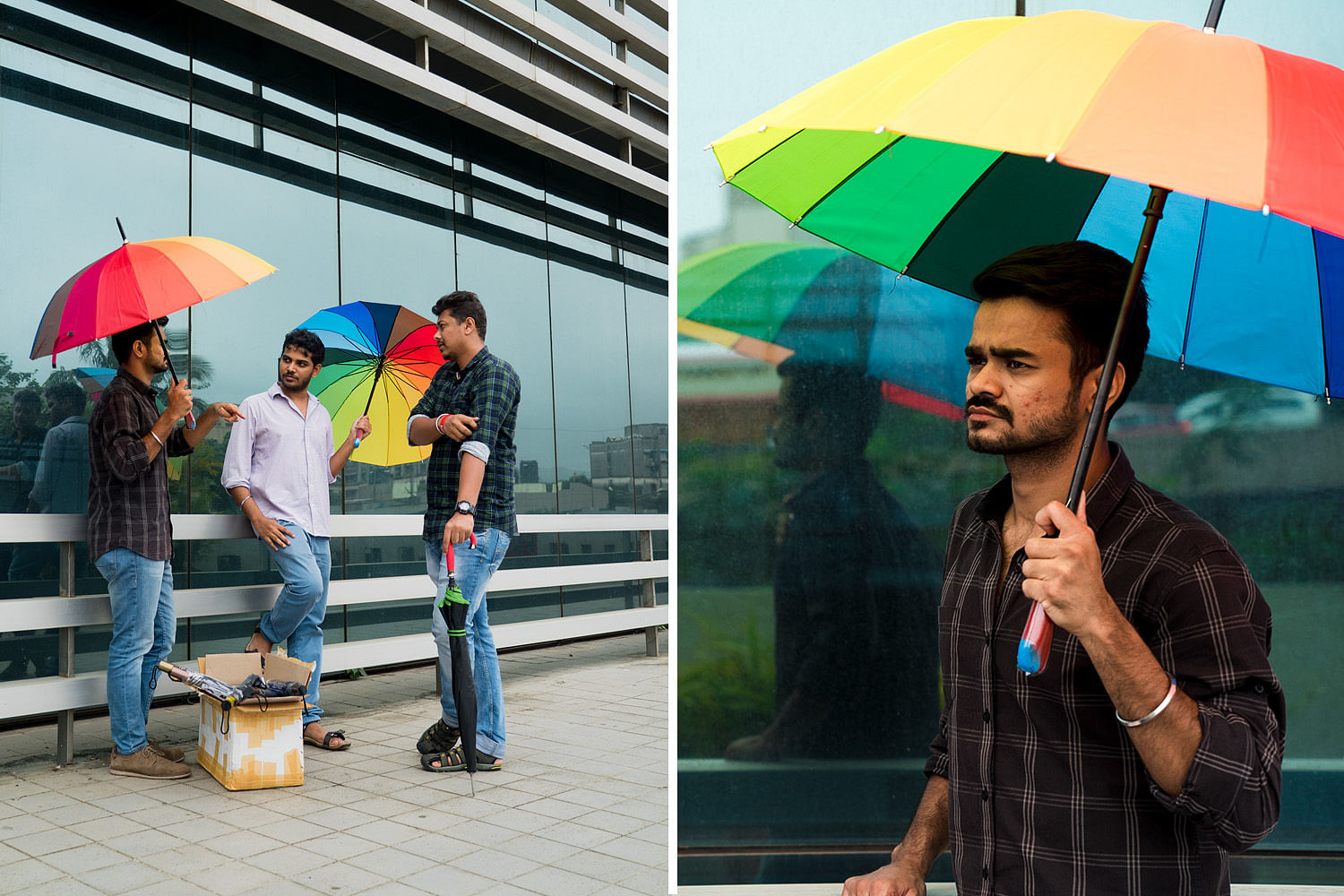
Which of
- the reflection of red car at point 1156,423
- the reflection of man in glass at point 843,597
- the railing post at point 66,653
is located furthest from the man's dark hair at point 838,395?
the railing post at point 66,653

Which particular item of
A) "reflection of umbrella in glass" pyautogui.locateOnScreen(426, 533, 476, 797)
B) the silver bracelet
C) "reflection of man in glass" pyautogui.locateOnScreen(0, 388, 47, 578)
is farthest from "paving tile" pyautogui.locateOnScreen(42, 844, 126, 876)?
the silver bracelet

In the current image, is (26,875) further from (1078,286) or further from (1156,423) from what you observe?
(1156,423)

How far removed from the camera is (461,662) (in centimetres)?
461

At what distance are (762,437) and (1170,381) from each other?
160 centimetres

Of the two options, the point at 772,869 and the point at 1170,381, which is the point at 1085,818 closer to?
the point at 772,869

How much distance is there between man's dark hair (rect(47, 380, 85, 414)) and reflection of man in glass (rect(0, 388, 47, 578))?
0.07 meters

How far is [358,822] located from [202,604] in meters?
2.09

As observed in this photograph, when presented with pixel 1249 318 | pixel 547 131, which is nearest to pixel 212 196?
pixel 547 131

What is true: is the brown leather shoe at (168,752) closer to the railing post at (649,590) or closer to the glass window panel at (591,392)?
the railing post at (649,590)

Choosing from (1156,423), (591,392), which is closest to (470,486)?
(1156,423)

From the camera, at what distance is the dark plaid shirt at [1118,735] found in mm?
1498

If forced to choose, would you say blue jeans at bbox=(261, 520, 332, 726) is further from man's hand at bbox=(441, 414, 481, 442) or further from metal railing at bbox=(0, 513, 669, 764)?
man's hand at bbox=(441, 414, 481, 442)

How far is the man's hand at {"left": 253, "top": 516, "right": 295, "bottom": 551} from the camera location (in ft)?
18.2

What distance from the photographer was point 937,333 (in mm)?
3818
